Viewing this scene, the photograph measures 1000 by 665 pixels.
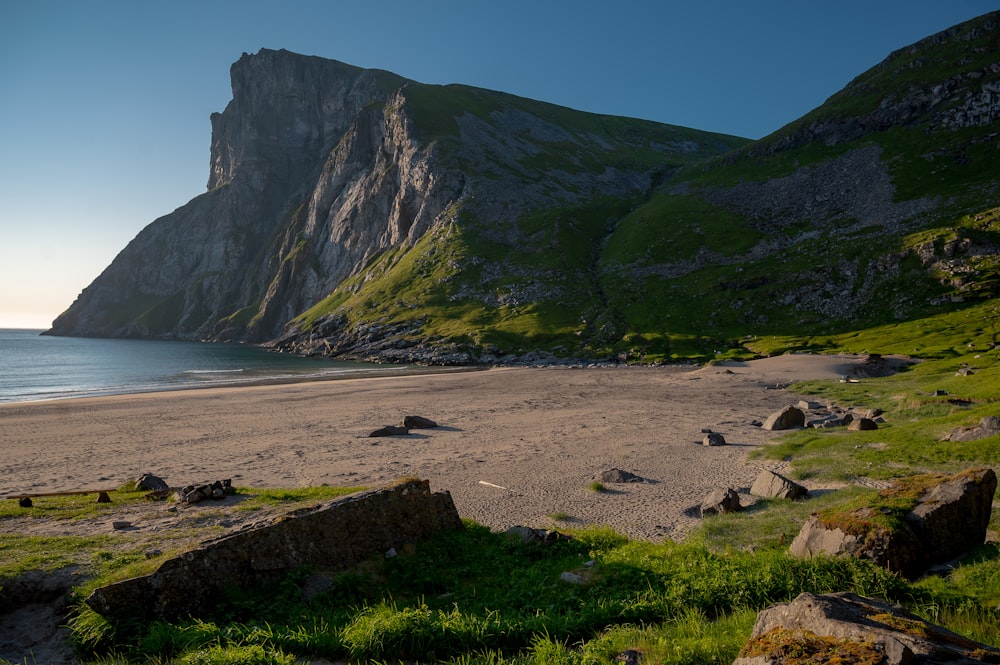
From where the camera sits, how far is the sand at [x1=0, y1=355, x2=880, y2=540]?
21250 millimetres

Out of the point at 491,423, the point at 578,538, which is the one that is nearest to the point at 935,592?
the point at 578,538

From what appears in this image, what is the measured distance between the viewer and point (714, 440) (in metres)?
29.2

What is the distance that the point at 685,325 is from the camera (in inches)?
3984

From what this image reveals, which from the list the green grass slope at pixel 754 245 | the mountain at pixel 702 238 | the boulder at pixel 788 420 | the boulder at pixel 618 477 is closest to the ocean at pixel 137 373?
the mountain at pixel 702 238

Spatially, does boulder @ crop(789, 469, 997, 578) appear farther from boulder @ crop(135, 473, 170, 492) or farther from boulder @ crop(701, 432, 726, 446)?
boulder @ crop(135, 473, 170, 492)

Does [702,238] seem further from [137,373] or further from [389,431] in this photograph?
[137,373]

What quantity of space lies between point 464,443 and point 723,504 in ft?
59.2

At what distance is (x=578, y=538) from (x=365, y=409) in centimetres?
3643

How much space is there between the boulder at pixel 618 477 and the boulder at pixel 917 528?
1132 centimetres

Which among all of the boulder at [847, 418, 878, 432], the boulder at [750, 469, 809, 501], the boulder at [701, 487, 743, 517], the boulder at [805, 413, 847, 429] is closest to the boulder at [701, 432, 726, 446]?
the boulder at [847, 418, 878, 432]

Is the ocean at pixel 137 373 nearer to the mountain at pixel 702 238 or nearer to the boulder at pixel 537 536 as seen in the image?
the mountain at pixel 702 238

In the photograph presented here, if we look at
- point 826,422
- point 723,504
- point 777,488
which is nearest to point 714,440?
point 826,422

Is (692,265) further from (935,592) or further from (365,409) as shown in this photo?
(935,592)

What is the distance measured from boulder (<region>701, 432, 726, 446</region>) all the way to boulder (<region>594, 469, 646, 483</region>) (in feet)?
27.1
